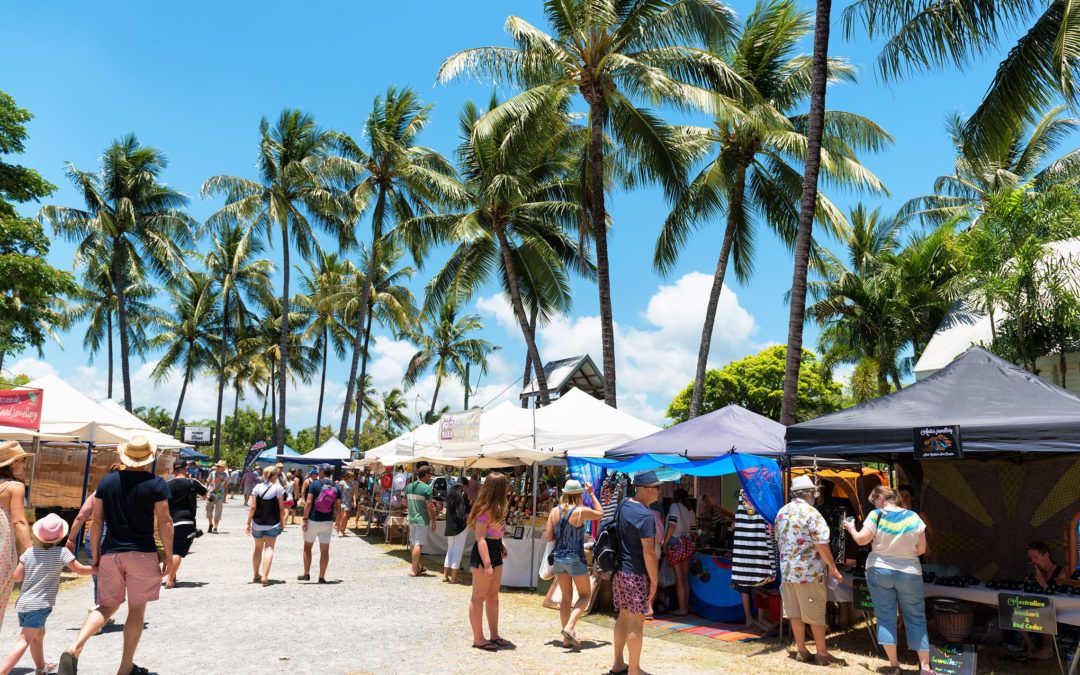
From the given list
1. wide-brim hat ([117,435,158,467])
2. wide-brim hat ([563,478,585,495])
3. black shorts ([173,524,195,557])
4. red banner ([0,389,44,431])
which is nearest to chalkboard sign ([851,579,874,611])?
wide-brim hat ([563,478,585,495])

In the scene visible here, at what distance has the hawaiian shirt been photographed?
673 cm

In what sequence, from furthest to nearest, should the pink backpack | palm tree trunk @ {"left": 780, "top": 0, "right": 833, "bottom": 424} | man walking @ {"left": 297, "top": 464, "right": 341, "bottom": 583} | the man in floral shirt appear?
palm tree trunk @ {"left": 780, "top": 0, "right": 833, "bottom": 424} → man walking @ {"left": 297, "top": 464, "right": 341, "bottom": 583} → the pink backpack → the man in floral shirt

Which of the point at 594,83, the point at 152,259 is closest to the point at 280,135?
the point at 152,259

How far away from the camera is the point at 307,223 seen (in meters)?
31.0

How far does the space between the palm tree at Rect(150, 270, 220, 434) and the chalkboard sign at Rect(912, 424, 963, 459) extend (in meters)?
42.2

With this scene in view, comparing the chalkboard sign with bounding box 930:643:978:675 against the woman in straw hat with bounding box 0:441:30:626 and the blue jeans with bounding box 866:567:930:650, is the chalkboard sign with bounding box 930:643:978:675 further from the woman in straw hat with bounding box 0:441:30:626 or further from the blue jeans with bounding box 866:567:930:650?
the woman in straw hat with bounding box 0:441:30:626

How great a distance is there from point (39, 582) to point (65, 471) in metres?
16.9

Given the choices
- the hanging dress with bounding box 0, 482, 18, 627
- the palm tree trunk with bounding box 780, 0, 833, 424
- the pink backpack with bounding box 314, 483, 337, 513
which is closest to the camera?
the hanging dress with bounding box 0, 482, 18, 627

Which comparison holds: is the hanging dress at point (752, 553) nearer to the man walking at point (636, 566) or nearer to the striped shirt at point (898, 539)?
the striped shirt at point (898, 539)

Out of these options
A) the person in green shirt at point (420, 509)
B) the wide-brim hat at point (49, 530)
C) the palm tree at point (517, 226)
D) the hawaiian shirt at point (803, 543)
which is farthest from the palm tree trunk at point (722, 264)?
the wide-brim hat at point (49, 530)

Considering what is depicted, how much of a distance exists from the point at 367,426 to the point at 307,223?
116 ft

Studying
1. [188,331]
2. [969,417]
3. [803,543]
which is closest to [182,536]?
[803,543]

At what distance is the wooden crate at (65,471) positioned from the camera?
723 inches

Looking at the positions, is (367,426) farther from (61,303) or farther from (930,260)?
(930,260)
